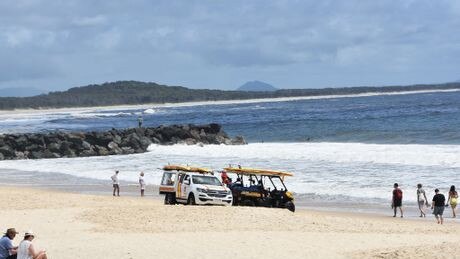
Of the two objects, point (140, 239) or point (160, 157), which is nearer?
point (140, 239)

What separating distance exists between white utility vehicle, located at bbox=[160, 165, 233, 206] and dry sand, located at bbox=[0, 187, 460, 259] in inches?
68.1

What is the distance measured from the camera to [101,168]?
44.0m

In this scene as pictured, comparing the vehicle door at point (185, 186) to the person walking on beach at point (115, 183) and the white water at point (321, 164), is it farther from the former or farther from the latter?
the white water at point (321, 164)

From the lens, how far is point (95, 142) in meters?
58.2

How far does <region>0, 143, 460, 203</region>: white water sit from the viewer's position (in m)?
31.2

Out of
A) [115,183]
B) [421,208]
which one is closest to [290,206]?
[421,208]

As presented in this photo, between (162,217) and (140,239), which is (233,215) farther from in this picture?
(140,239)

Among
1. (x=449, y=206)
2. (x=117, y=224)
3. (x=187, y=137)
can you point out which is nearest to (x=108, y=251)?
(x=117, y=224)

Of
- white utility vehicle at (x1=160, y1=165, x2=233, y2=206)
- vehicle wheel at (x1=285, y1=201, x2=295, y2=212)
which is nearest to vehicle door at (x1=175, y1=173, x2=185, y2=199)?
white utility vehicle at (x1=160, y1=165, x2=233, y2=206)

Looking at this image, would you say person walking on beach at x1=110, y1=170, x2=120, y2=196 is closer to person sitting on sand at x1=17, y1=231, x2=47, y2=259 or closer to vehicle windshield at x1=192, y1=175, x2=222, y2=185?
vehicle windshield at x1=192, y1=175, x2=222, y2=185

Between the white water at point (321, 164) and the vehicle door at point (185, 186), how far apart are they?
609 cm

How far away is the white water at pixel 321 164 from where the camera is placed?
102ft

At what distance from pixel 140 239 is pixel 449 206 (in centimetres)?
1165

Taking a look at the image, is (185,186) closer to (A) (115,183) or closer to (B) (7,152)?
(A) (115,183)
